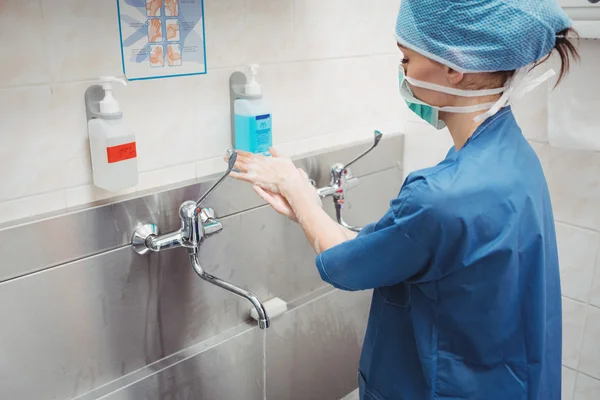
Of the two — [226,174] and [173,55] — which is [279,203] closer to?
[226,174]

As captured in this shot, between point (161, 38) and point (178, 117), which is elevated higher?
point (161, 38)

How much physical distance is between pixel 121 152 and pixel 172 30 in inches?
9.9

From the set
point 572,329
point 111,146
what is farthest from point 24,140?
point 572,329

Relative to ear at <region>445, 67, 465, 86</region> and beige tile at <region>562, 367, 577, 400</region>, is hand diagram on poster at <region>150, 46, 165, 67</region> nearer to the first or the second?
ear at <region>445, 67, 465, 86</region>

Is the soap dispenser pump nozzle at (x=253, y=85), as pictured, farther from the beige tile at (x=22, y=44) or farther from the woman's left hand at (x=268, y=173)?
the beige tile at (x=22, y=44)

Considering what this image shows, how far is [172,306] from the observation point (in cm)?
121

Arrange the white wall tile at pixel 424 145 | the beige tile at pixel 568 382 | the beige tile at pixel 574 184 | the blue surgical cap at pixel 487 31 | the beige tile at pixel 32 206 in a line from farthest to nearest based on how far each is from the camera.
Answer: the white wall tile at pixel 424 145
the beige tile at pixel 568 382
the beige tile at pixel 574 184
the beige tile at pixel 32 206
the blue surgical cap at pixel 487 31

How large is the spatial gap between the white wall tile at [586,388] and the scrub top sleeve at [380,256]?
768 mm

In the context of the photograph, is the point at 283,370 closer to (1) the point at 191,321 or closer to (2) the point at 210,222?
(1) the point at 191,321

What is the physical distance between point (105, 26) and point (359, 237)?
21.6 inches

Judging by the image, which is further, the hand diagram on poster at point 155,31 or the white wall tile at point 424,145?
the white wall tile at point 424,145

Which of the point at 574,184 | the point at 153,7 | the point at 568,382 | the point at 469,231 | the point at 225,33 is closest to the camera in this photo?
the point at 469,231

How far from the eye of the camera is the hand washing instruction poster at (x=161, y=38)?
106cm

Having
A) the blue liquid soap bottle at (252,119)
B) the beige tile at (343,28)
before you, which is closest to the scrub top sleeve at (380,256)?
the blue liquid soap bottle at (252,119)
